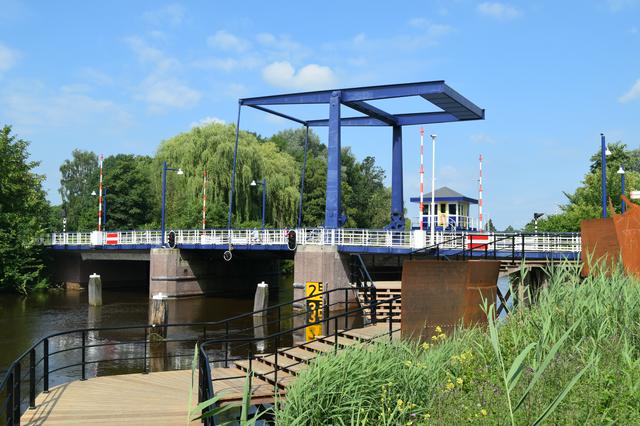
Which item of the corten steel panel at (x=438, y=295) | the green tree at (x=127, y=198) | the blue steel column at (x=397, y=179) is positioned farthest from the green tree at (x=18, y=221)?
the corten steel panel at (x=438, y=295)

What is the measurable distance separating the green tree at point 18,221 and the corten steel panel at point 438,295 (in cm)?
2922

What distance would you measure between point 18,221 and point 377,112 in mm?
20783

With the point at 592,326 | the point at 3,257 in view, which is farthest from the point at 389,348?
the point at 3,257

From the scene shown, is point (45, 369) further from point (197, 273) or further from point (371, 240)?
point (197, 273)

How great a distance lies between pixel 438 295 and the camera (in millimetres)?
9484

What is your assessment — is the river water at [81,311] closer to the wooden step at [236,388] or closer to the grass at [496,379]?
the wooden step at [236,388]

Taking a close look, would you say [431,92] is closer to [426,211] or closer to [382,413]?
[426,211]

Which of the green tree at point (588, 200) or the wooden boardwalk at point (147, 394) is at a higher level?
the green tree at point (588, 200)

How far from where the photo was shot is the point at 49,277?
121ft

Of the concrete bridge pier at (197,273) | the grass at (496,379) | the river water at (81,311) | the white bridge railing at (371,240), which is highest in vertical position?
the white bridge railing at (371,240)

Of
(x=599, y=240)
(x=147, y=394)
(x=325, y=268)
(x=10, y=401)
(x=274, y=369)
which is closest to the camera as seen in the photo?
(x=10, y=401)

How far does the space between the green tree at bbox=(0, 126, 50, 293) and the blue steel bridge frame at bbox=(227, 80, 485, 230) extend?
14.1m

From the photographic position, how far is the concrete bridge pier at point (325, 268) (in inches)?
992

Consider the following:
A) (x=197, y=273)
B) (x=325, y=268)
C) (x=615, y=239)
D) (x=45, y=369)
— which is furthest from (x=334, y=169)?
(x=45, y=369)
